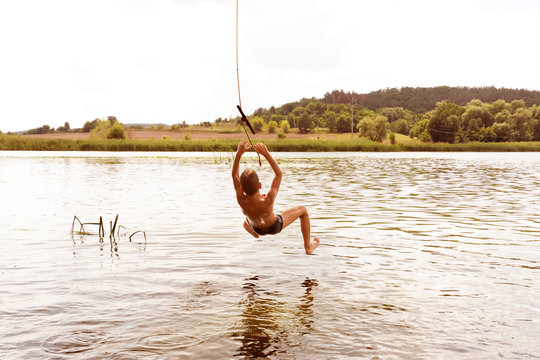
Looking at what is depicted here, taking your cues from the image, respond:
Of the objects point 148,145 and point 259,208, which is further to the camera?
point 148,145

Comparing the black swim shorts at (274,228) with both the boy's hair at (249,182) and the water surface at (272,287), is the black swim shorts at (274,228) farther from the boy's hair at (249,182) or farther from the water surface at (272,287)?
the boy's hair at (249,182)

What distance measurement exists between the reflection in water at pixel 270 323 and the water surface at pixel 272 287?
0.03 meters

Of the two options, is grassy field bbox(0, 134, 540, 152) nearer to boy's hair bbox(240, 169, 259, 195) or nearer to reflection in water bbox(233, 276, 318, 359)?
boy's hair bbox(240, 169, 259, 195)

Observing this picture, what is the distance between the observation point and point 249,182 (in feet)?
28.7

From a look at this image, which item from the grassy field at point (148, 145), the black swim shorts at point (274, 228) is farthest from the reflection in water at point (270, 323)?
the grassy field at point (148, 145)

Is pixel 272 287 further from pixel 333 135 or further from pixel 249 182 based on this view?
pixel 333 135

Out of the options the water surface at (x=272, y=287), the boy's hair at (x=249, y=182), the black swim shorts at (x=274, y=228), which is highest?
the boy's hair at (x=249, y=182)

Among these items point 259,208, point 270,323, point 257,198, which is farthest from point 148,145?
point 270,323

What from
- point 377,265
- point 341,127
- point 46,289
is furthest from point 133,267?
point 341,127

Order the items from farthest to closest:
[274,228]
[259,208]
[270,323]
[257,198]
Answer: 1. [274,228]
2. [259,208]
3. [257,198]
4. [270,323]

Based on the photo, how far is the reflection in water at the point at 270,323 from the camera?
6441mm

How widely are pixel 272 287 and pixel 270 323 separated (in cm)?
184

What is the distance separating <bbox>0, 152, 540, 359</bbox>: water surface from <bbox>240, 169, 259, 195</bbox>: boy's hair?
171cm

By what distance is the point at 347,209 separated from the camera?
1995 centimetres
